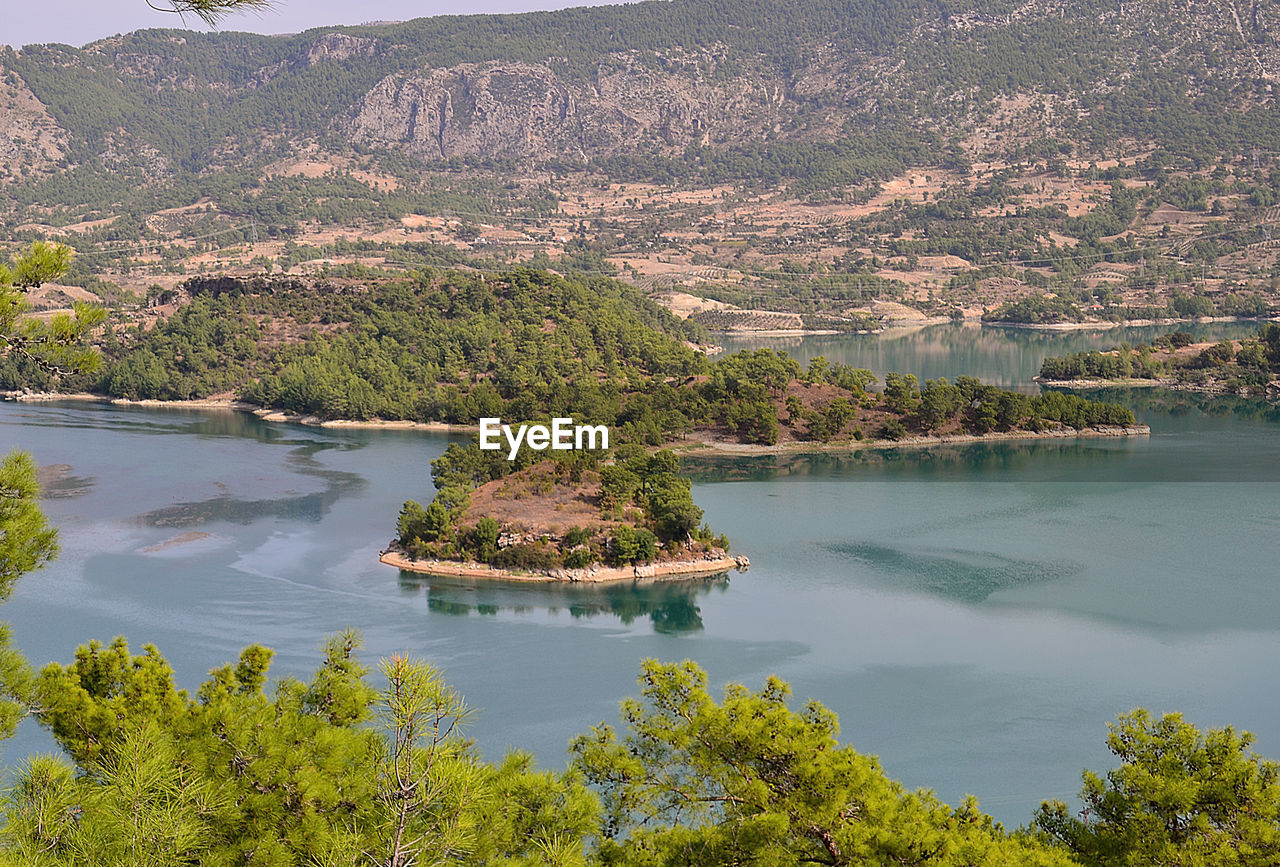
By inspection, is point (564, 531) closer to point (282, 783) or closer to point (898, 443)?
point (898, 443)

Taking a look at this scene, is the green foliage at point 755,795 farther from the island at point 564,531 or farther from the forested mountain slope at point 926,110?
the forested mountain slope at point 926,110

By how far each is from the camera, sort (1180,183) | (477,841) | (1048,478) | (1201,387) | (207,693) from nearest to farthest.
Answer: (477,841) → (207,693) → (1048,478) → (1201,387) → (1180,183)

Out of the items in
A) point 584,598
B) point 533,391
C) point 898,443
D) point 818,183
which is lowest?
point 584,598

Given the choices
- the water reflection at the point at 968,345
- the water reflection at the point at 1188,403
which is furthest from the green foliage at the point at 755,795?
the water reflection at the point at 968,345

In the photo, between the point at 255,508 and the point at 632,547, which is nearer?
the point at 632,547

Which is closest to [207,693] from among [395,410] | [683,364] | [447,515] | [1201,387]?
[447,515]

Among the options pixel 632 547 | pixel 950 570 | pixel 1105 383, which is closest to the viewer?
pixel 632 547

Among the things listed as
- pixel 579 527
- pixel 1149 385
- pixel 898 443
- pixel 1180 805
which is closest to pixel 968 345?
pixel 1149 385

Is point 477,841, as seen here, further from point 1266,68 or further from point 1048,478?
point 1266,68
